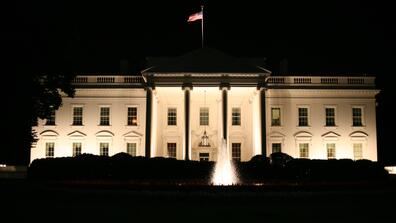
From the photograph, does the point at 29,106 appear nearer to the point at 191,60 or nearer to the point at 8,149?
the point at 8,149

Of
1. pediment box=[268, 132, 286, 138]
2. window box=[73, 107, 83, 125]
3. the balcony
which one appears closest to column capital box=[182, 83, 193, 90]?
the balcony

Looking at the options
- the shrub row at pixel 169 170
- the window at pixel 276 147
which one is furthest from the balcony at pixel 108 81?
the shrub row at pixel 169 170

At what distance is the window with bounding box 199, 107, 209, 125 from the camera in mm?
43125

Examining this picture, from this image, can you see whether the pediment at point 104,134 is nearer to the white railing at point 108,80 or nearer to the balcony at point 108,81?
the balcony at point 108,81

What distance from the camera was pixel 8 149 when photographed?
2834 cm

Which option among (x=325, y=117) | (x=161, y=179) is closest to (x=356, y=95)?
(x=325, y=117)

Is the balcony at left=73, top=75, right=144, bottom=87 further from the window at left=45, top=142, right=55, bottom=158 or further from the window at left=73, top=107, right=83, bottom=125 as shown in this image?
the window at left=45, top=142, right=55, bottom=158

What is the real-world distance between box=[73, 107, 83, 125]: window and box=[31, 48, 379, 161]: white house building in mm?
83

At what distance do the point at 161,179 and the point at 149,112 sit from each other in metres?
14.0

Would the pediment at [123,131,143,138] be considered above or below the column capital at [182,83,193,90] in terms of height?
below

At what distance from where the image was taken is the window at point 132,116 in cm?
4253

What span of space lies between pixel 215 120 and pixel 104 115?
374 inches

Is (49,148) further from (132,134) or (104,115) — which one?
(132,134)

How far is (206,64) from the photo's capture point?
39.0 m
